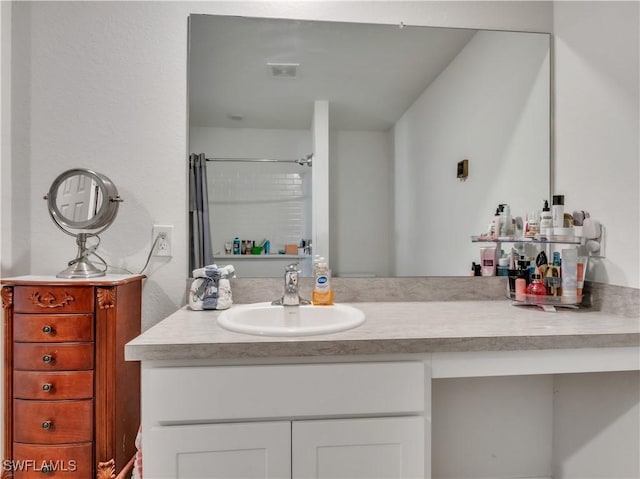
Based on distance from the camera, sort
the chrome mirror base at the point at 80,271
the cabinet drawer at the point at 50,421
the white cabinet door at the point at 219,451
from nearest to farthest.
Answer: the white cabinet door at the point at 219,451, the cabinet drawer at the point at 50,421, the chrome mirror base at the point at 80,271

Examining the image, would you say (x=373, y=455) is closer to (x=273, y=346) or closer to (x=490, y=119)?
(x=273, y=346)

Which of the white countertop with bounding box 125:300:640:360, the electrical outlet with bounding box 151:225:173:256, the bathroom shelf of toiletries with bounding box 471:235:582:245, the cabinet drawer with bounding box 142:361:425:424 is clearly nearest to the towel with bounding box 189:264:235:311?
the white countertop with bounding box 125:300:640:360

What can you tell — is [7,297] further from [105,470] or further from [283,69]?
[283,69]

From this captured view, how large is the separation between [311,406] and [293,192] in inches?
32.7

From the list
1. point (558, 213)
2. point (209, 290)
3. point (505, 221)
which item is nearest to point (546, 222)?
point (558, 213)

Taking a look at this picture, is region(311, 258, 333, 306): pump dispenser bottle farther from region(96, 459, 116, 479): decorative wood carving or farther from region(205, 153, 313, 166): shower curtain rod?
region(96, 459, 116, 479): decorative wood carving

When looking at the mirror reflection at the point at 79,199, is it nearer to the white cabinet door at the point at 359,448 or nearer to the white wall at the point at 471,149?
the white cabinet door at the point at 359,448

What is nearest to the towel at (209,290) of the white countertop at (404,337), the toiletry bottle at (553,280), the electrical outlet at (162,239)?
the white countertop at (404,337)

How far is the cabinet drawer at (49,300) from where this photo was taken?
114cm

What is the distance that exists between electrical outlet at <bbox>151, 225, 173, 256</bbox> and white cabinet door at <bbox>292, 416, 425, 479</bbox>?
87 cm

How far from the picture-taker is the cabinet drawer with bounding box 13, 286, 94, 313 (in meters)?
1.14

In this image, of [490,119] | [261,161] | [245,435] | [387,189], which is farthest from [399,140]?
[245,435]

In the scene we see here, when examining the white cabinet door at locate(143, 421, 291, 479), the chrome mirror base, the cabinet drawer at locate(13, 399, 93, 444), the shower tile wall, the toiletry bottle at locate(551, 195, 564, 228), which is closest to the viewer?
the white cabinet door at locate(143, 421, 291, 479)

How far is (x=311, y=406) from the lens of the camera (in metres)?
0.91
